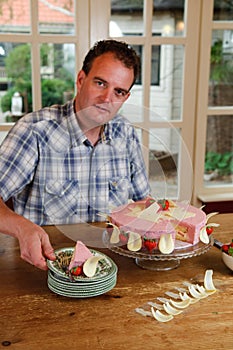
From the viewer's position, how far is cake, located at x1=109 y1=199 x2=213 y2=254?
57.6 inches

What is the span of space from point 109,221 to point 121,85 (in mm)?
519

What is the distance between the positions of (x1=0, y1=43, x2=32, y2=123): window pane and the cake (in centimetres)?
170

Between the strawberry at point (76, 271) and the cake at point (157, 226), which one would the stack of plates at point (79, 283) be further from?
the cake at point (157, 226)

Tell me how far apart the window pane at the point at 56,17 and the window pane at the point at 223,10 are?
905 millimetres

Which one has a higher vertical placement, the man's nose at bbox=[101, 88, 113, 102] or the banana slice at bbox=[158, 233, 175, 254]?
the man's nose at bbox=[101, 88, 113, 102]

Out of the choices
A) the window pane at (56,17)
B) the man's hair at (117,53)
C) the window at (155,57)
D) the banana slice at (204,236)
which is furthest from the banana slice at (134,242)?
the window pane at (56,17)

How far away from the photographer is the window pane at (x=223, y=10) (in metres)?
3.02

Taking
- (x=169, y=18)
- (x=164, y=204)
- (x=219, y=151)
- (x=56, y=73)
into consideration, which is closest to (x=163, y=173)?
(x=164, y=204)

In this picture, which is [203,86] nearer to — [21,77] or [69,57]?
[69,57]

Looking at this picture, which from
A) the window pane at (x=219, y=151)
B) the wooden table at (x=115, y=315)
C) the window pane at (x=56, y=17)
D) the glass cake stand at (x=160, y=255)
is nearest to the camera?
the wooden table at (x=115, y=315)

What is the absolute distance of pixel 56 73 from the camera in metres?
3.34

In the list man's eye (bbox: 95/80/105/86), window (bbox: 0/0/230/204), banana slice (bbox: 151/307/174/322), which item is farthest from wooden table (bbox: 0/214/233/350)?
window (bbox: 0/0/230/204)

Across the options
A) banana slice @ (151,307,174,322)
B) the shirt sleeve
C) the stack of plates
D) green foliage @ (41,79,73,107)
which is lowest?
banana slice @ (151,307,174,322)

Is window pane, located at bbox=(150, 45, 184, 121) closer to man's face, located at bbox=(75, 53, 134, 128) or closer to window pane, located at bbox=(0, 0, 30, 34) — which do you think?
window pane, located at bbox=(0, 0, 30, 34)
